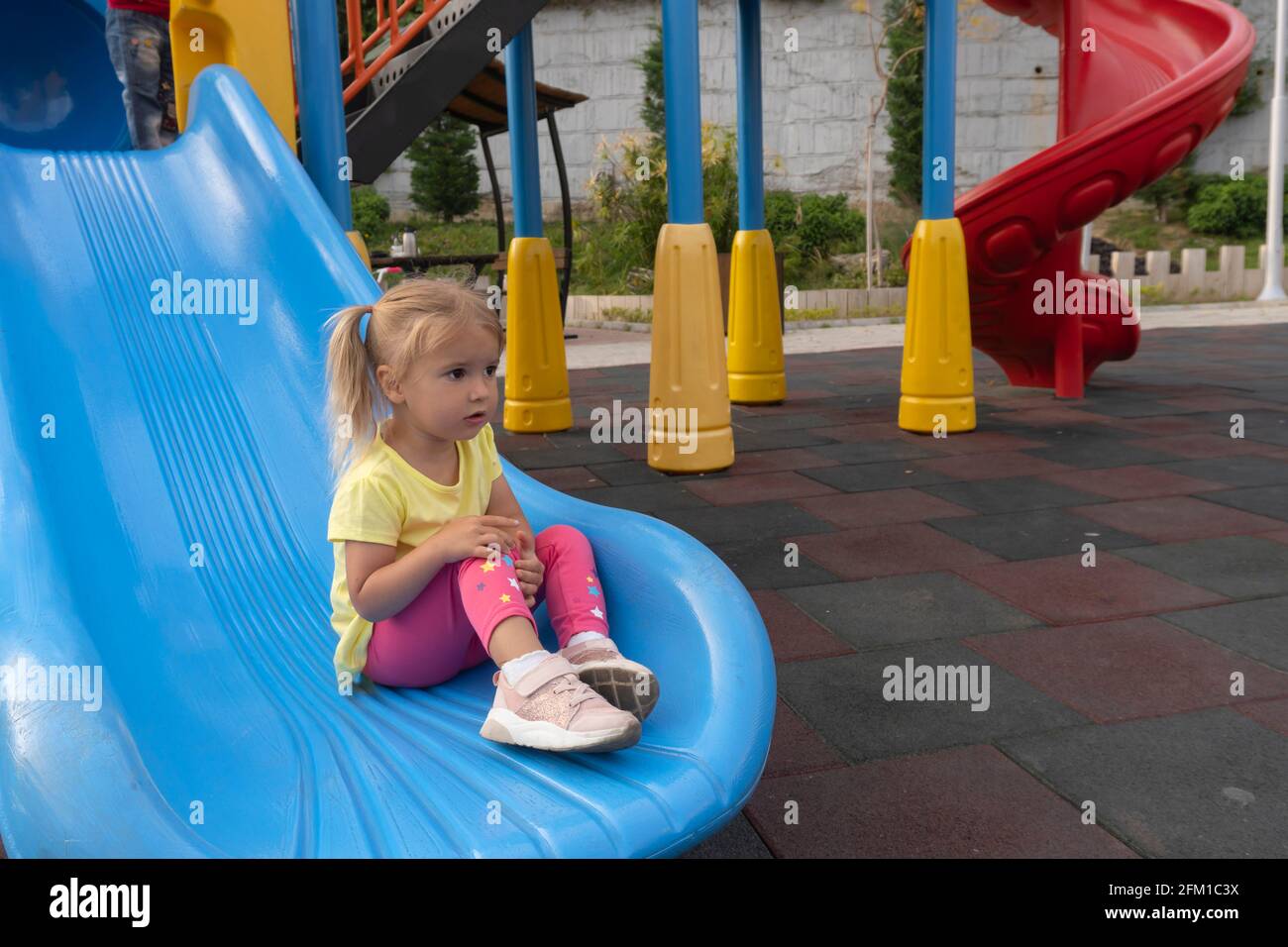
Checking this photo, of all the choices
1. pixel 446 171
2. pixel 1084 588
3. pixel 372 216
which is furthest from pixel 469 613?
pixel 446 171

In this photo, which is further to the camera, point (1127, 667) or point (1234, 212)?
point (1234, 212)

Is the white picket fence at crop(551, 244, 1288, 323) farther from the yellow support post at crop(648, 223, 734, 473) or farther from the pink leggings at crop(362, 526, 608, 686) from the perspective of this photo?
the pink leggings at crop(362, 526, 608, 686)

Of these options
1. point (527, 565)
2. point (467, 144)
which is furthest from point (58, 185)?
point (467, 144)

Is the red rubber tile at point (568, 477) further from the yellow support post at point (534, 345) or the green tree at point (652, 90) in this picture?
the green tree at point (652, 90)

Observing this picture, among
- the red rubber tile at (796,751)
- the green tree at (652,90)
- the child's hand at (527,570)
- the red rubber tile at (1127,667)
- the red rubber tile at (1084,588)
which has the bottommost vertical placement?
the red rubber tile at (796,751)

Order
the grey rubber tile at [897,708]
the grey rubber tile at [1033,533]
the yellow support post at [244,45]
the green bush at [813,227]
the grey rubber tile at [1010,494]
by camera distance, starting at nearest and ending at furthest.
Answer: the grey rubber tile at [897,708]
the grey rubber tile at [1033,533]
the yellow support post at [244,45]
the grey rubber tile at [1010,494]
the green bush at [813,227]

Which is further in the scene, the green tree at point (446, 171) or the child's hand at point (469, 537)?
the green tree at point (446, 171)

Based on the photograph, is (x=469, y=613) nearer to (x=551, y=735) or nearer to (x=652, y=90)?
(x=551, y=735)

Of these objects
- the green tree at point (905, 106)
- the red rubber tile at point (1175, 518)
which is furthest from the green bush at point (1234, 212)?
the red rubber tile at point (1175, 518)

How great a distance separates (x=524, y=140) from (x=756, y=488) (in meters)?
2.33

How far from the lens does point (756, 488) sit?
13.7ft

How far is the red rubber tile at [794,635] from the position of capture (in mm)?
2475

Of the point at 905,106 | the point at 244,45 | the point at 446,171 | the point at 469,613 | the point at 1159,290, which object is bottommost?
the point at 469,613

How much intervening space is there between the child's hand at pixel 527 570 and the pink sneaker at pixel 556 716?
0.74 ft
